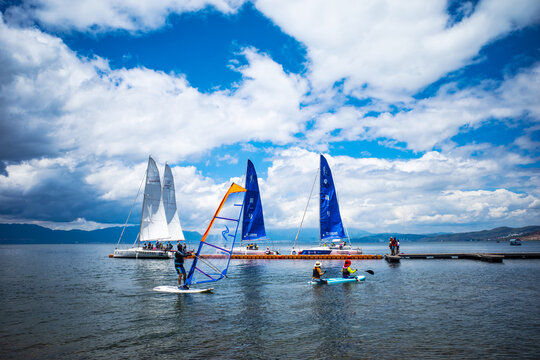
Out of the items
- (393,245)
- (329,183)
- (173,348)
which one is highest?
(329,183)

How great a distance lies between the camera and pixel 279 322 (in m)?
15.1

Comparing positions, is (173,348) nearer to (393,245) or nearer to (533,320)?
(533,320)

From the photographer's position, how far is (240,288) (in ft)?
81.9

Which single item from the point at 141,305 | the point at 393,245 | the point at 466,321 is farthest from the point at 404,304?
the point at 393,245

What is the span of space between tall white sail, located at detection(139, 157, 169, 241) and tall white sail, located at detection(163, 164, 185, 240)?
5.17ft

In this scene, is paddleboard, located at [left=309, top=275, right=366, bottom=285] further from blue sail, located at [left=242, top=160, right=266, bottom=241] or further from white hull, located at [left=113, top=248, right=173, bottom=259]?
white hull, located at [left=113, top=248, right=173, bottom=259]

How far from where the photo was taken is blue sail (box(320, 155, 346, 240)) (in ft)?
169

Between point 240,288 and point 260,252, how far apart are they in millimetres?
30355

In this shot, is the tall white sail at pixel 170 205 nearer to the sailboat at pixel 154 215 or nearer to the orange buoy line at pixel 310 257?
the sailboat at pixel 154 215

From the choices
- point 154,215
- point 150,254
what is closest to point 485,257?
point 150,254

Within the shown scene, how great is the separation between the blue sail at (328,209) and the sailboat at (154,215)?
28.3 metres

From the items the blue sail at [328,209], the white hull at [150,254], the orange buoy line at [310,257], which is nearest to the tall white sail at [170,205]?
the white hull at [150,254]

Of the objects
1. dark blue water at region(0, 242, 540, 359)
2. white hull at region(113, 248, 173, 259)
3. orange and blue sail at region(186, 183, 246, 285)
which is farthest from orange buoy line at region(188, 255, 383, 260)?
orange and blue sail at region(186, 183, 246, 285)

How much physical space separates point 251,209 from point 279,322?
129ft
